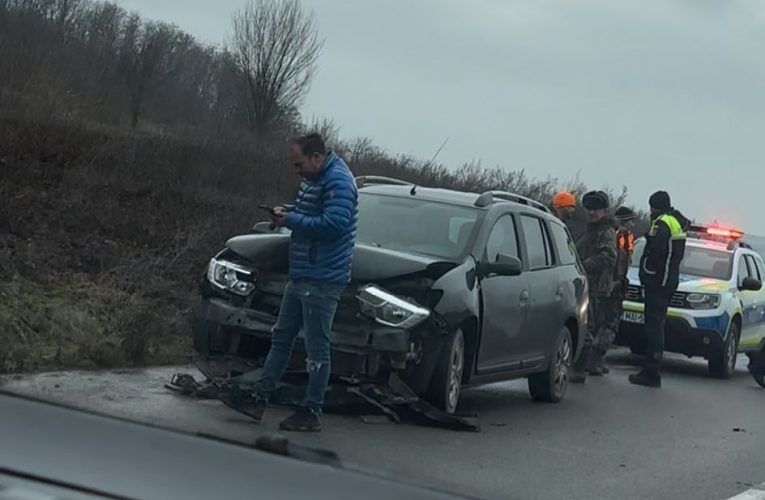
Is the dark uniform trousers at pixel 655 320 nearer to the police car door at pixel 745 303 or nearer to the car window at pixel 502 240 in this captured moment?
the police car door at pixel 745 303

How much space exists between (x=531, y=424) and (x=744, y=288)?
7366mm

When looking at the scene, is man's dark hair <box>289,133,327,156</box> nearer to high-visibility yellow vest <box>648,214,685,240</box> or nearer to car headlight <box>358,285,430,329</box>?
car headlight <box>358,285,430,329</box>

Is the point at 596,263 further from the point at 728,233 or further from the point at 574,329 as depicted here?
the point at 728,233

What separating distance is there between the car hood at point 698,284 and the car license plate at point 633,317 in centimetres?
49

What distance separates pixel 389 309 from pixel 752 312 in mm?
9587

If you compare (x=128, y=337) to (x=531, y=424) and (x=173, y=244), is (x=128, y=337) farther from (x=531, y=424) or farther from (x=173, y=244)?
(x=173, y=244)

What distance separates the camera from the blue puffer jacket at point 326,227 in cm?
717

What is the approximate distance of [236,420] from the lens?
23.6 ft

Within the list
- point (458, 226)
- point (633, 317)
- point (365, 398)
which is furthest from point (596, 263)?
point (365, 398)

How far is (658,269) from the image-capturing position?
1254 cm

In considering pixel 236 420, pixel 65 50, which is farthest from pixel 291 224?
pixel 65 50

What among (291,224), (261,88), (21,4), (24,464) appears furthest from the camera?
(261,88)

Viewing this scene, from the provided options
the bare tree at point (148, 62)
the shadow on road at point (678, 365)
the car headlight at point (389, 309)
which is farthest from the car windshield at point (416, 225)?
the bare tree at point (148, 62)

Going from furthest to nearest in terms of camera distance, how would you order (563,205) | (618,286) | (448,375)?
(563,205) < (618,286) < (448,375)
